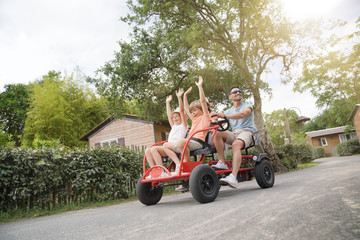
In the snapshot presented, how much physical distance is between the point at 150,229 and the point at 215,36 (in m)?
10.7

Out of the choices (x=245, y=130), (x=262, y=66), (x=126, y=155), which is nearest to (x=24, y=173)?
(x=126, y=155)

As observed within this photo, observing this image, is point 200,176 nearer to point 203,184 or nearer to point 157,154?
point 203,184

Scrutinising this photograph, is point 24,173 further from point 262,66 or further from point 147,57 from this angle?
point 262,66

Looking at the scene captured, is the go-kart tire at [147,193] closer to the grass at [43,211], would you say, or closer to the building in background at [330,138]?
the grass at [43,211]

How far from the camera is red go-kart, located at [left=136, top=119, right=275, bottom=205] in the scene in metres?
3.30

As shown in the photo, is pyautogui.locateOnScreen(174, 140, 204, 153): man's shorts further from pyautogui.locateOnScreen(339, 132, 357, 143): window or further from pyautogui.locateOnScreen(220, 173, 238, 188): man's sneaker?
pyautogui.locateOnScreen(339, 132, 357, 143): window

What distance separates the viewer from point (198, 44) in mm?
10227

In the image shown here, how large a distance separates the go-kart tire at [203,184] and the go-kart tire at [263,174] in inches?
46.6

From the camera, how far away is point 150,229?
2.22 meters

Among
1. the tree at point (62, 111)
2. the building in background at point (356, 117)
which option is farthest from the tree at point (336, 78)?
the tree at point (62, 111)

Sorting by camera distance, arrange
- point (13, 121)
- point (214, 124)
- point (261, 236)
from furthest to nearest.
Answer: point (13, 121) → point (214, 124) → point (261, 236)

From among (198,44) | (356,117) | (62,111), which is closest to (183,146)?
(198,44)

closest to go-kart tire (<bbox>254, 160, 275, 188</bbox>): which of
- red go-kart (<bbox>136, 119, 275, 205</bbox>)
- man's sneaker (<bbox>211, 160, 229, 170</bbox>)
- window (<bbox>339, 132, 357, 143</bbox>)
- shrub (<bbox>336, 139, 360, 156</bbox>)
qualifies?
red go-kart (<bbox>136, 119, 275, 205</bbox>)

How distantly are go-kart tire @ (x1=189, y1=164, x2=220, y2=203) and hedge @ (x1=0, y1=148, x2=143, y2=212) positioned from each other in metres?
3.49
